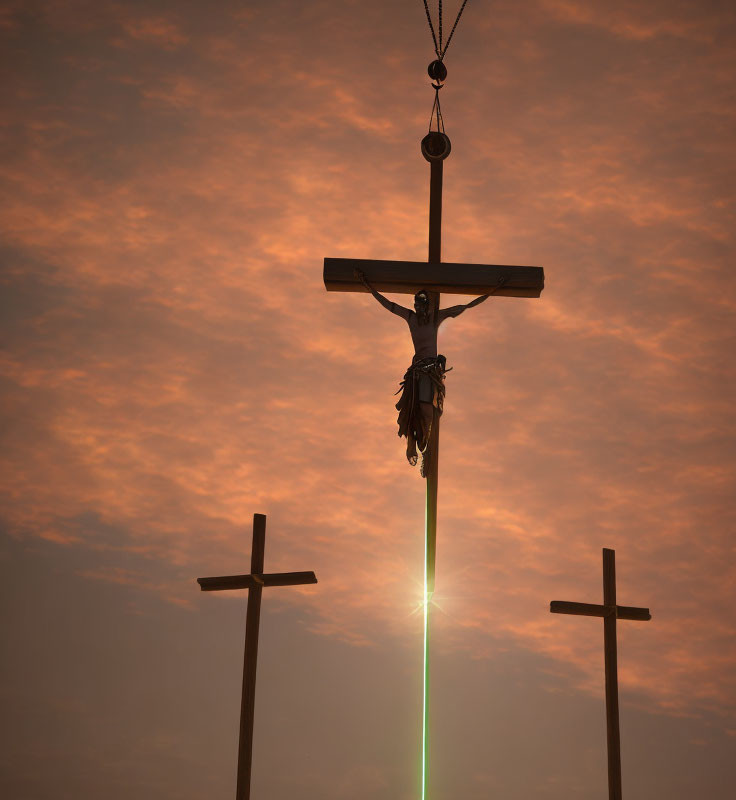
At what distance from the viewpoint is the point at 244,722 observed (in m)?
13.5

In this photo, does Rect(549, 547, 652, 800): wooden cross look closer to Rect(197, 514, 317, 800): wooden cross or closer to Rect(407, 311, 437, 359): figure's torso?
Rect(197, 514, 317, 800): wooden cross

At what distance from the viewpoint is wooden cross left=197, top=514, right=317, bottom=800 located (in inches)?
527

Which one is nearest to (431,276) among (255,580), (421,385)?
(421,385)

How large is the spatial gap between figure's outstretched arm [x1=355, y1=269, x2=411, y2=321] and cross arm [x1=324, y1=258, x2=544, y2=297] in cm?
4

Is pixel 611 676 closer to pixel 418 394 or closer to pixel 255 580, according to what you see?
pixel 255 580

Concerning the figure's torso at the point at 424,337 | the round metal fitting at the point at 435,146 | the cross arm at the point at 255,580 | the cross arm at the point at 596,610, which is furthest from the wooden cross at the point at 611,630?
the round metal fitting at the point at 435,146

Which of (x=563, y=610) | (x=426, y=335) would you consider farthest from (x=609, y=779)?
(x=426, y=335)

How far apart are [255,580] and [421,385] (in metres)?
4.36

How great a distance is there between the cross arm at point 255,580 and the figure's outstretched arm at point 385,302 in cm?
388

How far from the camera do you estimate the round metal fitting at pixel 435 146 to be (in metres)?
11.8

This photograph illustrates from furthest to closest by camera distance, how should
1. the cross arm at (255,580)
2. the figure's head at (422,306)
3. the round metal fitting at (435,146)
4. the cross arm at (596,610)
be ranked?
the cross arm at (596,610), the cross arm at (255,580), the round metal fitting at (435,146), the figure's head at (422,306)

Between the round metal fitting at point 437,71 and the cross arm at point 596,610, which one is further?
the cross arm at point 596,610

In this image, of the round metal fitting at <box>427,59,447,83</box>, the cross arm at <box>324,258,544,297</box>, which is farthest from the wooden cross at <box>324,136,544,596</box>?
the round metal fitting at <box>427,59,447,83</box>

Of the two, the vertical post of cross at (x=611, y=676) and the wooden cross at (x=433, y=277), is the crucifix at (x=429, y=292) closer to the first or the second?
the wooden cross at (x=433, y=277)
